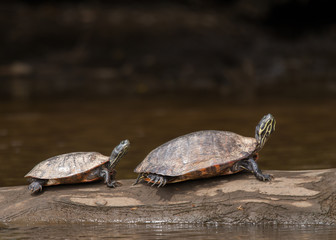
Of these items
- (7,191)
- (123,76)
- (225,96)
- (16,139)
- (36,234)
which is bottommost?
(36,234)

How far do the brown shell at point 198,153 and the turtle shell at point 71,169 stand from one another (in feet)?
1.40

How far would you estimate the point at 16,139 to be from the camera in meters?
11.6

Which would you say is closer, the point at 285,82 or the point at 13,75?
the point at 285,82

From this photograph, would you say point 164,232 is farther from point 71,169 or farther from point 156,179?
point 71,169

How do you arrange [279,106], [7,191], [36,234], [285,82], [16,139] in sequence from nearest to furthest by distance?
1. [36,234]
2. [7,191]
3. [16,139]
4. [279,106]
5. [285,82]

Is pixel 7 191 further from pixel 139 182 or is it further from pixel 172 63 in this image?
pixel 172 63

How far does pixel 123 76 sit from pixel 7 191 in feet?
66.8

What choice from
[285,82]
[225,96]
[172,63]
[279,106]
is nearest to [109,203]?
[279,106]

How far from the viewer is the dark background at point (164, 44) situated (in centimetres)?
2540

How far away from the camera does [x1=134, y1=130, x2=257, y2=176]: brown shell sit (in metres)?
5.42

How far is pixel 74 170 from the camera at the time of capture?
5.69 m

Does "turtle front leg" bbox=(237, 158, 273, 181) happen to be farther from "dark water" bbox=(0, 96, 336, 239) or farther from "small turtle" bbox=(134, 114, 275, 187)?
"dark water" bbox=(0, 96, 336, 239)

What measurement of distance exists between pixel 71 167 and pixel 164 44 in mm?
20881

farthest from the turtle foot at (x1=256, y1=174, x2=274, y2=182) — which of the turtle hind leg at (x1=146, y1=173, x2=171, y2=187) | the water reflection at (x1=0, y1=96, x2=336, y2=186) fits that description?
the water reflection at (x1=0, y1=96, x2=336, y2=186)
